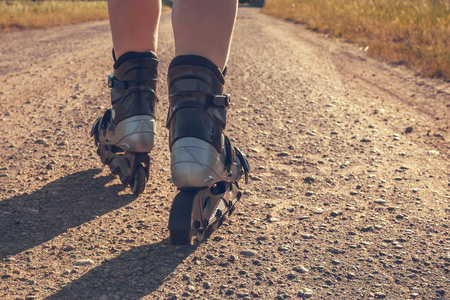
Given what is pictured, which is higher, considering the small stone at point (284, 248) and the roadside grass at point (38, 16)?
the small stone at point (284, 248)

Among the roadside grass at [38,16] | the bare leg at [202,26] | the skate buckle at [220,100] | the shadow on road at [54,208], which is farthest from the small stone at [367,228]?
the roadside grass at [38,16]

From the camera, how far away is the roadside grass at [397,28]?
523cm

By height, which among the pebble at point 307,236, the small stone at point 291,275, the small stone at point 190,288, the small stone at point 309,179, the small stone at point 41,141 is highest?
the small stone at point 190,288

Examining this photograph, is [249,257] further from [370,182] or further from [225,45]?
[370,182]

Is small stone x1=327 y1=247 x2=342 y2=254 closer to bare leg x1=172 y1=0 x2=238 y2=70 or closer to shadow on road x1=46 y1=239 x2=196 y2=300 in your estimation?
shadow on road x1=46 y1=239 x2=196 y2=300

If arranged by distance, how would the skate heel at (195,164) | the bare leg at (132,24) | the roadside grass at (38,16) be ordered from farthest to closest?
the roadside grass at (38,16) → the bare leg at (132,24) → the skate heel at (195,164)

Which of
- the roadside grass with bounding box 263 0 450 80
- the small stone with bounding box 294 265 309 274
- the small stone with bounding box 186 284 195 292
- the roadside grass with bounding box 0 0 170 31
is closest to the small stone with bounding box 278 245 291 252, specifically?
the small stone with bounding box 294 265 309 274

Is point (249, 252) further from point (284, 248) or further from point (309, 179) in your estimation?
point (309, 179)

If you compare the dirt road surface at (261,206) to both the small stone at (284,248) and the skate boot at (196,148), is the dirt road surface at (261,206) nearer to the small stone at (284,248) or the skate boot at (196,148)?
the small stone at (284,248)

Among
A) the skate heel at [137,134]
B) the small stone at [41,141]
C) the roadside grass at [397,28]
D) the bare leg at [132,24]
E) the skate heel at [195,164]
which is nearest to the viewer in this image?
the skate heel at [195,164]

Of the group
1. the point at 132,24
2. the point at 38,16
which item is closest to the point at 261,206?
the point at 132,24

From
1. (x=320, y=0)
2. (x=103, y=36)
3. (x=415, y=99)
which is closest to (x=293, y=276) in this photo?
(x=415, y=99)

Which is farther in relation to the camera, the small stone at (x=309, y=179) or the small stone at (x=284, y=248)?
the small stone at (x=309, y=179)

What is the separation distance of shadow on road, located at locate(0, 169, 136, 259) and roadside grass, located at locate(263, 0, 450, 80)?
367 cm
